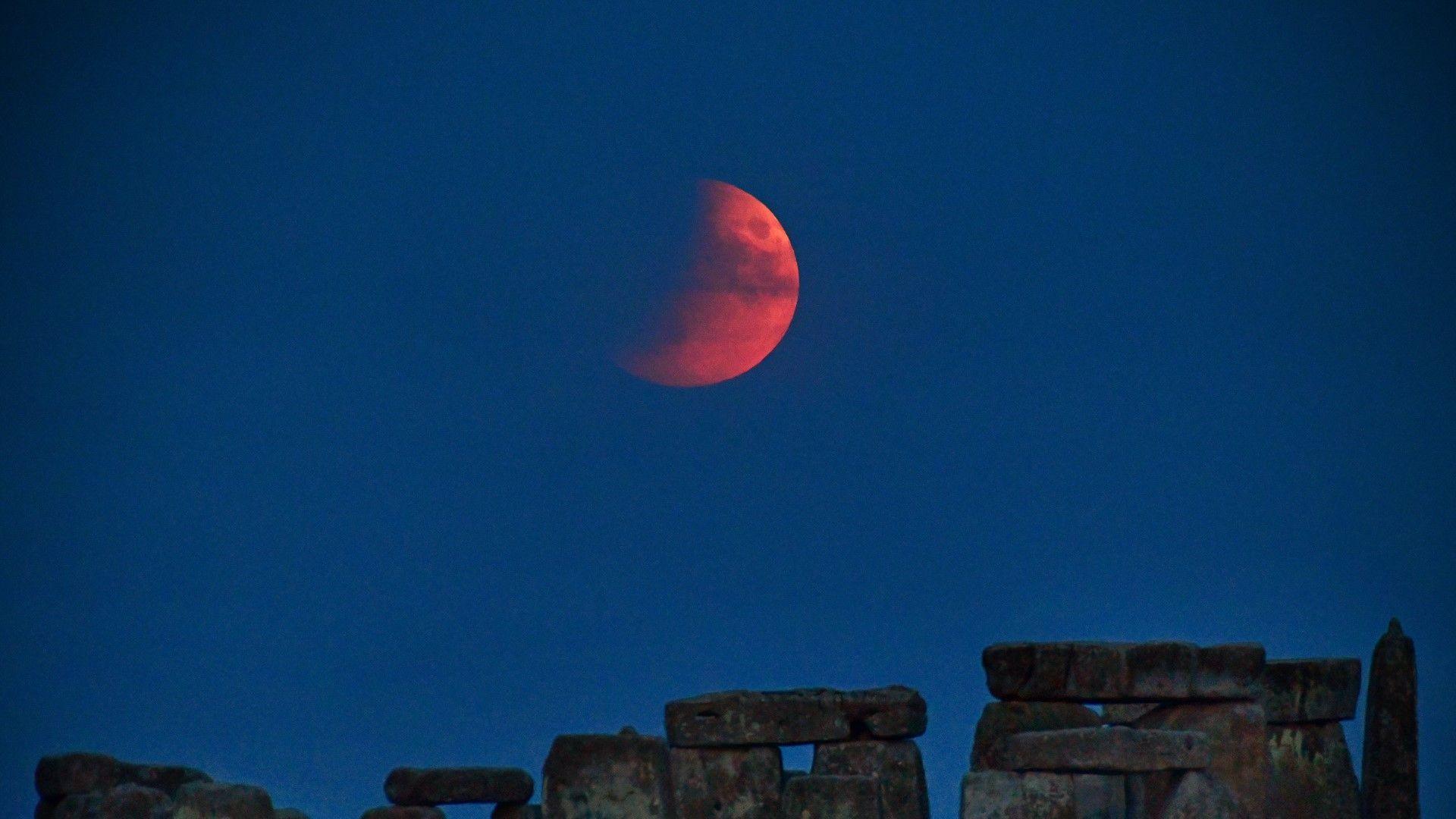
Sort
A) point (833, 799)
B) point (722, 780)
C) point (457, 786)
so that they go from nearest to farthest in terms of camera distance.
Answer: point (833, 799) < point (457, 786) < point (722, 780)

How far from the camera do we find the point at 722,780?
19.1m

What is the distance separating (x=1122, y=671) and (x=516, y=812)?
5.49 metres

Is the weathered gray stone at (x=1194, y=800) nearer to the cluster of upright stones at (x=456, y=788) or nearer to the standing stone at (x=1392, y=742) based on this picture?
the standing stone at (x=1392, y=742)

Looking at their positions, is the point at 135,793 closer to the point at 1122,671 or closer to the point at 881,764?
the point at 881,764

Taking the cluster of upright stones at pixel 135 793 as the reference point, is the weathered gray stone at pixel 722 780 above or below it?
above

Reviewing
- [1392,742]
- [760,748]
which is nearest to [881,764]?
[760,748]

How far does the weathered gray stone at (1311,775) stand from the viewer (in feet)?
63.5

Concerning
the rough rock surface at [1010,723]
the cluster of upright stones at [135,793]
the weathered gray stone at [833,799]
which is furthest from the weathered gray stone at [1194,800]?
the cluster of upright stones at [135,793]

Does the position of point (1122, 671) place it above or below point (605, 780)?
above

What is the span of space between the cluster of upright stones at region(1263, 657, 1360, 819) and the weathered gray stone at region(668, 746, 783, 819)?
4.55m

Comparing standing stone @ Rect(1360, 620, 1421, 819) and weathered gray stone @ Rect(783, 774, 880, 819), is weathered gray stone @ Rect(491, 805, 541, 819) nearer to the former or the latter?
weathered gray stone @ Rect(783, 774, 880, 819)

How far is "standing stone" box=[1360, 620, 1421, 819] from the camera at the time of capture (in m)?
19.5

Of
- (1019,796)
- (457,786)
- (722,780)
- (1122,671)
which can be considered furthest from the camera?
(722,780)

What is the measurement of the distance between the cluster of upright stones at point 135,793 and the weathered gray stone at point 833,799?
13.2ft
